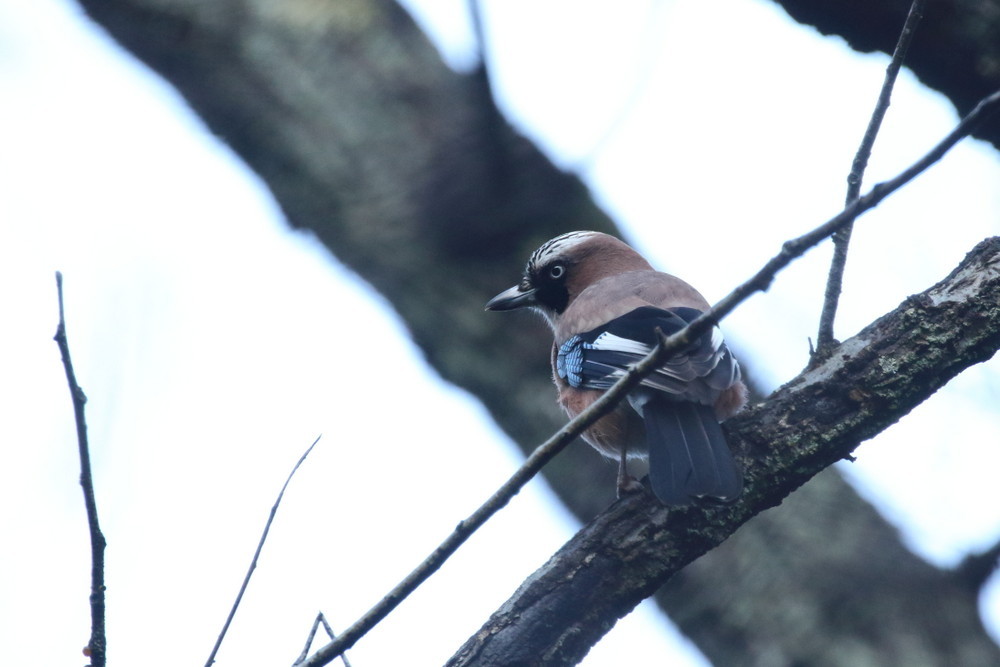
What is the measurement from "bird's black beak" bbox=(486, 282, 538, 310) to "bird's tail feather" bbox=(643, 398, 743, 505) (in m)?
1.76

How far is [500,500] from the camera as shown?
212 centimetres

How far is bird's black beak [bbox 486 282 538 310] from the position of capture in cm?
530

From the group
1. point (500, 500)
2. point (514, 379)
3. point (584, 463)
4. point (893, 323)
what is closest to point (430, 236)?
point (514, 379)

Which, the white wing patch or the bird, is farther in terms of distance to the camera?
the white wing patch

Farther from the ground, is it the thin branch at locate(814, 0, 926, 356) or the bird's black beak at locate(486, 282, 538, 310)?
the bird's black beak at locate(486, 282, 538, 310)

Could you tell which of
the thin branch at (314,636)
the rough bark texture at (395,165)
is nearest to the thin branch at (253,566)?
the thin branch at (314,636)

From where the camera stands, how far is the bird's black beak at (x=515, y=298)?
530cm

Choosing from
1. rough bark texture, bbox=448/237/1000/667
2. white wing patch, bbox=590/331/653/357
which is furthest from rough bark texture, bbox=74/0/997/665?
rough bark texture, bbox=448/237/1000/667

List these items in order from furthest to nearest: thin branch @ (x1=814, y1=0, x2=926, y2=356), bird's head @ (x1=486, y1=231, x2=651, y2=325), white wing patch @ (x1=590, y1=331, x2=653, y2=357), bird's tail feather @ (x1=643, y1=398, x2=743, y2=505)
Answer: bird's head @ (x1=486, y1=231, x2=651, y2=325), white wing patch @ (x1=590, y1=331, x2=653, y2=357), bird's tail feather @ (x1=643, y1=398, x2=743, y2=505), thin branch @ (x1=814, y1=0, x2=926, y2=356)

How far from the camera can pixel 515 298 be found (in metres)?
5.36

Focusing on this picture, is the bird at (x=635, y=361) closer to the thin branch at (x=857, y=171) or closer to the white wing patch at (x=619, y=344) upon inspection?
the white wing patch at (x=619, y=344)

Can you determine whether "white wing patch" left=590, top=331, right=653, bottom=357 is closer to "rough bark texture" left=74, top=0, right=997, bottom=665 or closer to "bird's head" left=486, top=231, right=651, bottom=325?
"rough bark texture" left=74, top=0, right=997, bottom=665

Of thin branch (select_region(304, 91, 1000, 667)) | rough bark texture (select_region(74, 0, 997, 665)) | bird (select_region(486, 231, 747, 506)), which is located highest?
rough bark texture (select_region(74, 0, 997, 665))

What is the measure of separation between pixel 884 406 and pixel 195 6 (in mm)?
4388
